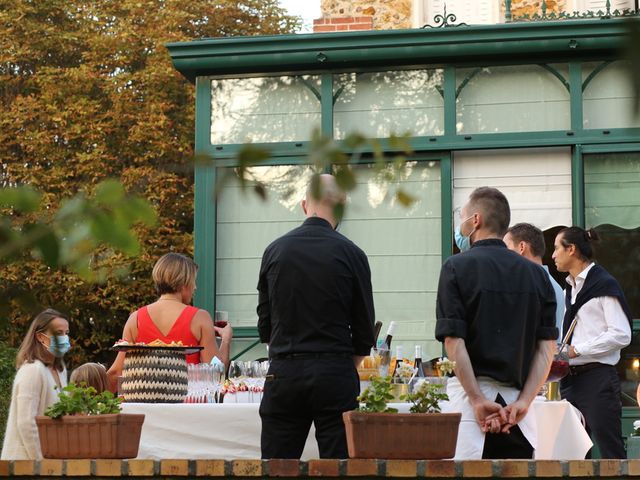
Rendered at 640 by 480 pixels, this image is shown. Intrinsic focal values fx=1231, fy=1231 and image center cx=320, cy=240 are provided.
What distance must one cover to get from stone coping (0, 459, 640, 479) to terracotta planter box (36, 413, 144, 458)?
0.87 ft

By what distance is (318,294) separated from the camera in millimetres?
4691

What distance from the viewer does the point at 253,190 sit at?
116 cm

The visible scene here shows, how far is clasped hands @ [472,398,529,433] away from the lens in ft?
14.7

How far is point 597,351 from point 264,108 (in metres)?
5.14

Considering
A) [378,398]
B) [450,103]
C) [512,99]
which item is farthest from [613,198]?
[378,398]

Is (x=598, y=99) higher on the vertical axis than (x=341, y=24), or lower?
lower

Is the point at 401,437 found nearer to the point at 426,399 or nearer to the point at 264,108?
the point at 426,399

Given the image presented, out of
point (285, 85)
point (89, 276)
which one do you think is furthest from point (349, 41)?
point (89, 276)

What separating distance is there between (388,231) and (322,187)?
377 inches

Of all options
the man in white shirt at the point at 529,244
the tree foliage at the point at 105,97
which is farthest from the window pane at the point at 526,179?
the tree foliage at the point at 105,97

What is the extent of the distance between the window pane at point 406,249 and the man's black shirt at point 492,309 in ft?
19.0

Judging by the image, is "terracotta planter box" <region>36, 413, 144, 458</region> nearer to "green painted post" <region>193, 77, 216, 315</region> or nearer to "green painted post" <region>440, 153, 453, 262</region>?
"green painted post" <region>193, 77, 216, 315</region>

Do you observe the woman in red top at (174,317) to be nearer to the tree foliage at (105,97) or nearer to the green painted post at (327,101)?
the green painted post at (327,101)

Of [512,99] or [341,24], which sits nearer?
[512,99]
